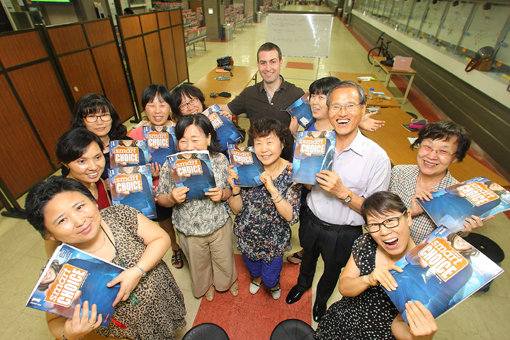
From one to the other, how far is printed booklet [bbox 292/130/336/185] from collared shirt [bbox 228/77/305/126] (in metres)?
1.04

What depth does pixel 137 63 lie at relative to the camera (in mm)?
5473

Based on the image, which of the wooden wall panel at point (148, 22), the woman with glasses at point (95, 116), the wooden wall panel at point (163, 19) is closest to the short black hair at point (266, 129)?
the woman with glasses at point (95, 116)

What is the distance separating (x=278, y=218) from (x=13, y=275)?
2.85 metres

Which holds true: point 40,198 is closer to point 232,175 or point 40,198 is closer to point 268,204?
point 232,175

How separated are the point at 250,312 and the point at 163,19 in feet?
22.7

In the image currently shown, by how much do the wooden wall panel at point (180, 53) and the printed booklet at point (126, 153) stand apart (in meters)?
6.39

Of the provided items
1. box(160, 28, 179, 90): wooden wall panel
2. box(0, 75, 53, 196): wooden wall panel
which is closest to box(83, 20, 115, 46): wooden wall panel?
box(0, 75, 53, 196): wooden wall panel

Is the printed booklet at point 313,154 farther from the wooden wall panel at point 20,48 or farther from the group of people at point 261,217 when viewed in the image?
the wooden wall panel at point 20,48

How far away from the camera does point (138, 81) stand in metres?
5.57

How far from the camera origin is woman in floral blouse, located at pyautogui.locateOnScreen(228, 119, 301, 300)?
1564mm

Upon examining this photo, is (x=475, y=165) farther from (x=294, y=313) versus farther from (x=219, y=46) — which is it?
(x=219, y=46)

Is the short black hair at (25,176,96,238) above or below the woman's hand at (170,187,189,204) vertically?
above

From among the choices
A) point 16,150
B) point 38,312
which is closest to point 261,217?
point 38,312

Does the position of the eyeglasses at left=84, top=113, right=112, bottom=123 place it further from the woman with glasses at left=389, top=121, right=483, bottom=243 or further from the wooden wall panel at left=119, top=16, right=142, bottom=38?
the wooden wall panel at left=119, top=16, right=142, bottom=38
